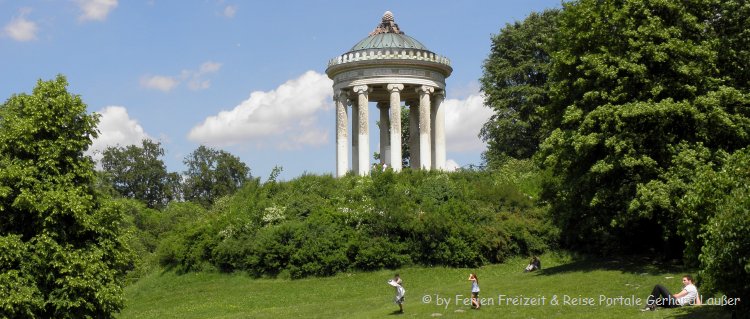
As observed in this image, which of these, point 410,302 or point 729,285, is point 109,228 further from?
point 729,285

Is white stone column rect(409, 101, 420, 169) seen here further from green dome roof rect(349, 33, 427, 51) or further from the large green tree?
the large green tree

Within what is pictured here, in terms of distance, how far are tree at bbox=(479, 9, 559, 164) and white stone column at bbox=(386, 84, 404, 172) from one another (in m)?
9.78

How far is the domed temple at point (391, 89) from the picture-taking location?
41594mm

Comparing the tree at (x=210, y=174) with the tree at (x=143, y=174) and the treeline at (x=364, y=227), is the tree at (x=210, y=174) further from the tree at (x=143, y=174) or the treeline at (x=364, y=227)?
the treeline at (x=364, y=227)

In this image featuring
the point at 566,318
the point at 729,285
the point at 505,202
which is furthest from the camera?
the point at 505,202

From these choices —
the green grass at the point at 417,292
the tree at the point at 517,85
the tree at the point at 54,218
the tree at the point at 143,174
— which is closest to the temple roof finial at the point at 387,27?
the tree at the point at 517,85

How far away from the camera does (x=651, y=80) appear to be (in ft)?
80.8

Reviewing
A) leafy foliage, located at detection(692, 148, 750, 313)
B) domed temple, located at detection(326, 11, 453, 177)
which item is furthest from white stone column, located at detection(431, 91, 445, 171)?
leafy foliage, located at detection(692, 148, 750, 313)

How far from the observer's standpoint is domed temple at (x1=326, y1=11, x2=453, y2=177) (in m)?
41.6

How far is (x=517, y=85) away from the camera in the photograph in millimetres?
50781

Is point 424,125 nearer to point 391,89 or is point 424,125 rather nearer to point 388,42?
point 391,89

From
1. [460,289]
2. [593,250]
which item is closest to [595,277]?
[460,289]

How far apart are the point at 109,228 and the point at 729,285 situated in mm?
15076

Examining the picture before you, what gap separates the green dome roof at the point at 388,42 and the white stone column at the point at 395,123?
2326 millimetres
